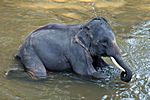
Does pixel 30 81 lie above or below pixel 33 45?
below

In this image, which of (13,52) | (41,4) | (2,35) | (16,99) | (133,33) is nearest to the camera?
(16,99)

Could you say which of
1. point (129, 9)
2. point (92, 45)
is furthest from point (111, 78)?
point (129, 9)

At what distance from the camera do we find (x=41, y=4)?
30.9 ft

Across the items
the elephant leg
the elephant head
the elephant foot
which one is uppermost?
the elephant head

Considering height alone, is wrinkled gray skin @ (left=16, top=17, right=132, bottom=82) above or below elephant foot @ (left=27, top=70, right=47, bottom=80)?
above

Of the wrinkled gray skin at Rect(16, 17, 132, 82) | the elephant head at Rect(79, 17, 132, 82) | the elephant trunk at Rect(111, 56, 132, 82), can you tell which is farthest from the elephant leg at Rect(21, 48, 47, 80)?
the elephant trunk at Rect(111, 56, 132, 82)

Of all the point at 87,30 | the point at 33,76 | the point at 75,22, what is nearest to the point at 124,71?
the point at 87,30

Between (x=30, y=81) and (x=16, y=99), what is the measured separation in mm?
529

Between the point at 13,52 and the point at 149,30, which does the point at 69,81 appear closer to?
the point at 13,52

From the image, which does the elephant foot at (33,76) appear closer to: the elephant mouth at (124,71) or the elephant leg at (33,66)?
the elephant leg at (33,66)

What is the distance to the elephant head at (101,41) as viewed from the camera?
5.80 m

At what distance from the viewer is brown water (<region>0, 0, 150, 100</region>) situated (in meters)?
5.69

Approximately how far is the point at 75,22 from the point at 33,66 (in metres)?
2.40

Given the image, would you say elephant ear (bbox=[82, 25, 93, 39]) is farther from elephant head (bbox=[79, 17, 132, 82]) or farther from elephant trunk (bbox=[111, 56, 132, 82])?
elephant trunk (bbox=[111, 56, 132, 82])
